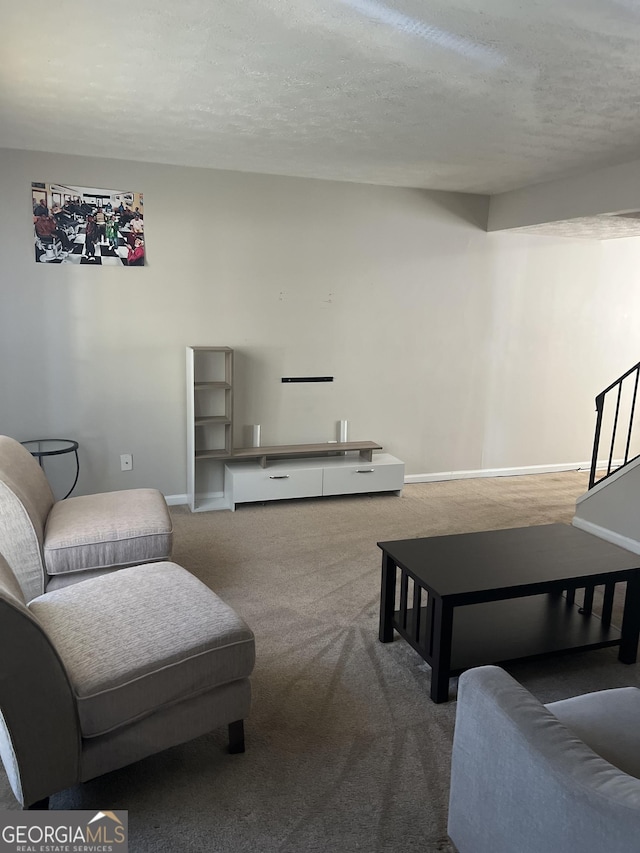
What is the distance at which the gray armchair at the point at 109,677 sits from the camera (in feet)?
5.38

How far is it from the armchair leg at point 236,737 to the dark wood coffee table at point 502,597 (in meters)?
0.78

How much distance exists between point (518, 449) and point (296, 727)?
4.31 metres

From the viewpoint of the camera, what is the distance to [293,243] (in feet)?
15.9

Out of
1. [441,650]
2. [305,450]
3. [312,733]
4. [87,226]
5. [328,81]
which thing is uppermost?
[328,81]

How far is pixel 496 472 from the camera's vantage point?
5926mm

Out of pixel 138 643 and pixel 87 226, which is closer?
pixel 138 643

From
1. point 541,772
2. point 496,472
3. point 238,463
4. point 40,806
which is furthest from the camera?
point 496,472

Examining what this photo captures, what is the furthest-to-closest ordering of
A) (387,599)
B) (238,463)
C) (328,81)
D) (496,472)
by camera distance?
1. (496,472)
2. (238,463)
3. (387,599)
4. (328,81)

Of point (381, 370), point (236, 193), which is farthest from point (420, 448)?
point (236, 193)

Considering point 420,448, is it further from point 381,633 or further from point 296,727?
point 296,727

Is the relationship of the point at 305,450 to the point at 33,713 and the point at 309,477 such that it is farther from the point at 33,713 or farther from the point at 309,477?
the point at 33,713

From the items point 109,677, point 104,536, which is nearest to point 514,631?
point 109,677

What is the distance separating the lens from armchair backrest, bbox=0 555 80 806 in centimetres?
160

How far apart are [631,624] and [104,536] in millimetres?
2389
